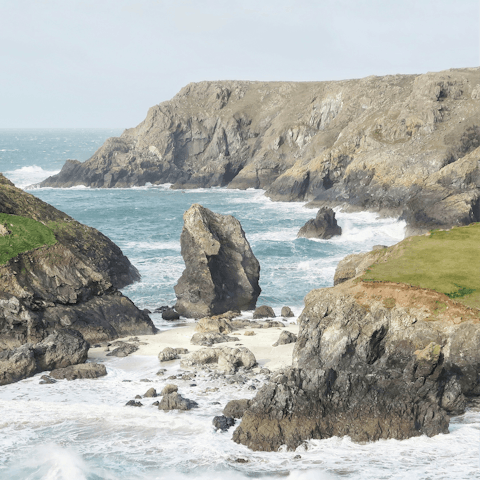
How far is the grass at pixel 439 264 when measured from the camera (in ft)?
61.9

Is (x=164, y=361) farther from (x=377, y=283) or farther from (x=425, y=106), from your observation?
(x=425, y=106)

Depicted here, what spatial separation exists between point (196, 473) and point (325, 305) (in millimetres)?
7590

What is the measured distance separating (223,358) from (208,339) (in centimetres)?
344

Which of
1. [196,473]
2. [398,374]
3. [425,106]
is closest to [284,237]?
[425,106]

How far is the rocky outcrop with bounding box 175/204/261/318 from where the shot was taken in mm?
29812

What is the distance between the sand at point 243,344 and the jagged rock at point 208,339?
26 centimetres

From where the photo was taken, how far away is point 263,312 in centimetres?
2967

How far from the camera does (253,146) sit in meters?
101

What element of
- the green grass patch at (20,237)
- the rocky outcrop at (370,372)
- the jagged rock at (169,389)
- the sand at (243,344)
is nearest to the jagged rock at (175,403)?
the jagged rock at (169,389)

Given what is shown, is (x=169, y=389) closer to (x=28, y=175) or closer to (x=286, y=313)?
(x=286, y=313)

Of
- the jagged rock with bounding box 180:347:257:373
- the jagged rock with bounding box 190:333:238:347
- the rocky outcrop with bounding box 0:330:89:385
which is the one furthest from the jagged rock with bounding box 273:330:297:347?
the rocky outcrop with bounding box 0:330:89:385

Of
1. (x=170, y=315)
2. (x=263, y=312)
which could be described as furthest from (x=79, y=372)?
(x=263, y=312)

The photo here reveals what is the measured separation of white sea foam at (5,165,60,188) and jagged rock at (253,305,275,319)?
7828cm

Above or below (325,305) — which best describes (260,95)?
above
